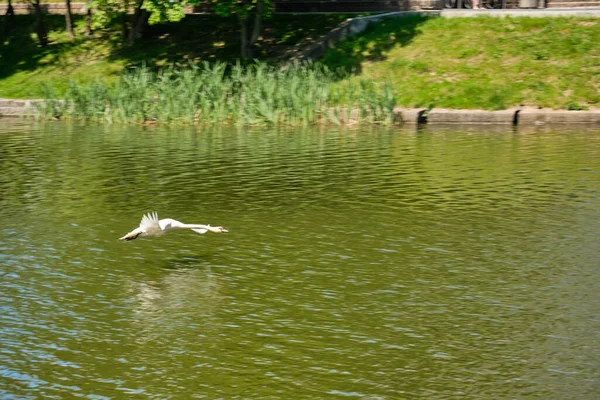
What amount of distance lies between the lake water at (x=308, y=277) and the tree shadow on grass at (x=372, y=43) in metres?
12.1

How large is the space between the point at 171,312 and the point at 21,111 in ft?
81.7

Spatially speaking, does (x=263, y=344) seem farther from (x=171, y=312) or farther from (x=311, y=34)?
(x=311, y=34)

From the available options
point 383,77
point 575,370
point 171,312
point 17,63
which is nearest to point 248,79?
point 383,77

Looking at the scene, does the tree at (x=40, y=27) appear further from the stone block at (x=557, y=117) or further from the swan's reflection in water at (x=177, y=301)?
the swan's reflection in water at (x=177, y=301)

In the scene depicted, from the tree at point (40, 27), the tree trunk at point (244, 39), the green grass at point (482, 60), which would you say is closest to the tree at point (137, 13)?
the tree trunk at point (244, 39)

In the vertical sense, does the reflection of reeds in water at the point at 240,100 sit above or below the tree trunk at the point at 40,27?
below

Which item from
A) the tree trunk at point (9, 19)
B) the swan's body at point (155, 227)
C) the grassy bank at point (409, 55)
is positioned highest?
the tree trunk at point (9, 19)

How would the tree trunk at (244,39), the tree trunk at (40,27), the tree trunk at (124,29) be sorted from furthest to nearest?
the tree trunk at (40,27) → the tree trunk at (124,29) → the tree trunk at (244,39)

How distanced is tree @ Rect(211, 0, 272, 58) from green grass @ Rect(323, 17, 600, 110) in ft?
10.6

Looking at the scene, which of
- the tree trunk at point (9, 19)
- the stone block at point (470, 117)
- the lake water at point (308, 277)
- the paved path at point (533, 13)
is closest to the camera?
the lake water at point (308, 277)

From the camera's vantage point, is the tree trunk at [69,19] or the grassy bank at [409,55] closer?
the grassy bank at [409,55]

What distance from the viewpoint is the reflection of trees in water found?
1106 cm

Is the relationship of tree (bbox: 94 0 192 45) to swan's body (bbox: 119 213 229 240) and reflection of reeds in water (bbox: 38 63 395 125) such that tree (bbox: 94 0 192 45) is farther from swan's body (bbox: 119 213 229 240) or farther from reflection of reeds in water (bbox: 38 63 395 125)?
swan's body (bbox: 119 213 229 240)

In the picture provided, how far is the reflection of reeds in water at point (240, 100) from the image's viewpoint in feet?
94.7
